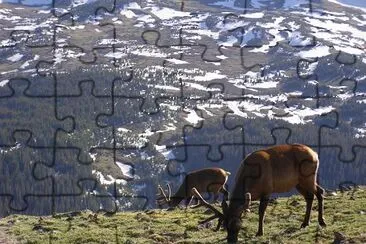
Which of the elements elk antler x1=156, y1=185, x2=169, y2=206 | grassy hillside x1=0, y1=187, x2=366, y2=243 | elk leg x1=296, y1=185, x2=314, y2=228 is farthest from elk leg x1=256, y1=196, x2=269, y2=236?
elk antler x1=156, y1=185, x2=169, y2=206

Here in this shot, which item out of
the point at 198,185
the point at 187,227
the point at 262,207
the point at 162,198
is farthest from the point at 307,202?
the point at 162,198

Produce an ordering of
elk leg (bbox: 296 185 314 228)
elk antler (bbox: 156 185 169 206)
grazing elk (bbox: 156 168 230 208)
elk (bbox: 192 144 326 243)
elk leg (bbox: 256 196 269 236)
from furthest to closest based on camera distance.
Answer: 1. grazing elk (bbox: 156 168 230 208)
2. elk antler (bbox: 156 185 169 206)
3. elk leg (bbox: 296 185 314 228)
4. elk leg (bbox: 256 196 269 236)
5. elk (bbox: 192 144 326 243)

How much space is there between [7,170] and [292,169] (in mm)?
153309

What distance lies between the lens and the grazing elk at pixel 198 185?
2970cm

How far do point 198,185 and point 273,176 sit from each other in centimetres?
1301

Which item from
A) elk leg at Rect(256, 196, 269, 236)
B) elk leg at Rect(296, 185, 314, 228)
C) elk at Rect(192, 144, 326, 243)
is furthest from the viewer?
elk leg at Rect(296, 185, 314, 228)

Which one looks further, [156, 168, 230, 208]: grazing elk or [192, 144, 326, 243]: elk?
[156, 168, 230, 208]: grazing elk

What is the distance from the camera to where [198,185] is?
30812mm

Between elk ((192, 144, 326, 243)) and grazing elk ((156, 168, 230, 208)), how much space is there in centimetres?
1045

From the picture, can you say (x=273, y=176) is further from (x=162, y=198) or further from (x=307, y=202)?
(x=162, y=198)

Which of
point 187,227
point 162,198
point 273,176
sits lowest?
point 162,198

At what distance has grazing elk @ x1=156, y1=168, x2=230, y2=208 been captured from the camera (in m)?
29.7

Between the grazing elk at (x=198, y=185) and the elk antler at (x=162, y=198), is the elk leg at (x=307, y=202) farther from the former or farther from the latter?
the elk antler at (x=162, y=198)

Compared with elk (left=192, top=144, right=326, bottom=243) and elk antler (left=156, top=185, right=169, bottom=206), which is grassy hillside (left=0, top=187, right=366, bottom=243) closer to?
elk (left=192, top=144, right=326, bottom=243)
